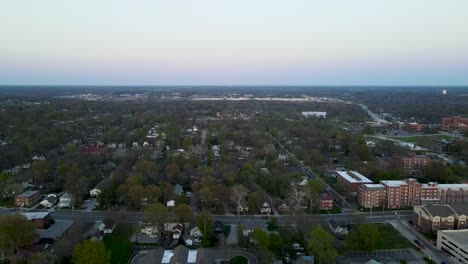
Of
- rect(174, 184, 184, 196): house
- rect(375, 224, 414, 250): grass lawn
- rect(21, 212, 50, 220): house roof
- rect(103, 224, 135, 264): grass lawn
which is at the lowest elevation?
Answer: rect(375, 224, 414, 250): grass lawn

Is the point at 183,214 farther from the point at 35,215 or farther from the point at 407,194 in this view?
the point at 407,194

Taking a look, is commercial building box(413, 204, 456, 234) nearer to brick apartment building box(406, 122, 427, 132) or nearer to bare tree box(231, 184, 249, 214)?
bare tree box(231, 184, 249, 214)

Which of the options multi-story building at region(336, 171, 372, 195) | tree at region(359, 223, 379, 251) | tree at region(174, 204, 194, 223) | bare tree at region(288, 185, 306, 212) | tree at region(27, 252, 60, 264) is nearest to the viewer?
tree at region(27, 252, 60, 264)

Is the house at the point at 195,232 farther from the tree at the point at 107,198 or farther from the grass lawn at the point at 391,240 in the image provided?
the grass lawn at the point at 391,240

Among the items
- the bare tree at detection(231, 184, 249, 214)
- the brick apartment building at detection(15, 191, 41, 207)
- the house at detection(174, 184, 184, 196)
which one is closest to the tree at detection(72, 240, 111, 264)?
the bare tree at detection(231, 184, 249, 214)

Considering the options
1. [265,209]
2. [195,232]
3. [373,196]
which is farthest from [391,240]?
[195,232]

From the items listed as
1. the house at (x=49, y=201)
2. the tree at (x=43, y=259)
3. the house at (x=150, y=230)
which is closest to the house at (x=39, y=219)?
the house at (x=49, y=201)
